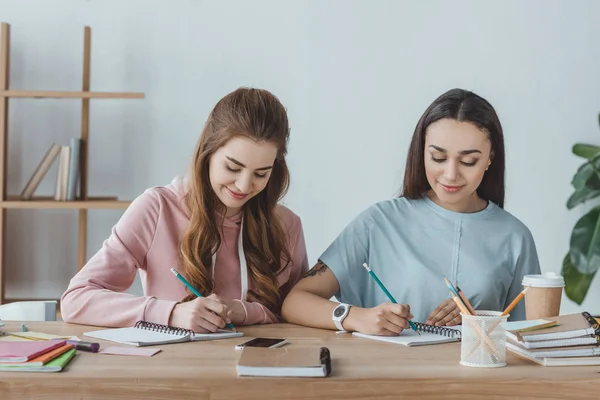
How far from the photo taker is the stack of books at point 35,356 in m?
1.27

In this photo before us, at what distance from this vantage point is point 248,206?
1.97 meters

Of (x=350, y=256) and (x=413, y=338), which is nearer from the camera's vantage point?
(x=413, y=338)

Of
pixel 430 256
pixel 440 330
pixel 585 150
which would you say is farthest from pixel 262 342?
pixel 585 150

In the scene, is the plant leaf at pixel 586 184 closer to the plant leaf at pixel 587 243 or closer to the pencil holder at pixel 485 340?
the plant leaf at pixel 587 243

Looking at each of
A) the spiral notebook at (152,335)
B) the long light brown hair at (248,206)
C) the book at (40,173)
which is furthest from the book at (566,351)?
the book at (40,173)

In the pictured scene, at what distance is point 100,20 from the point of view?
388 centimetres

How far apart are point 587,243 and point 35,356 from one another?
3.15 m

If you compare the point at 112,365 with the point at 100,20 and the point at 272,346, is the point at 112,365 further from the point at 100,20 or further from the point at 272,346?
the point at 100,20

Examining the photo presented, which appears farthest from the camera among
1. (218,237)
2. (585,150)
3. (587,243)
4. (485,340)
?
(585,150)

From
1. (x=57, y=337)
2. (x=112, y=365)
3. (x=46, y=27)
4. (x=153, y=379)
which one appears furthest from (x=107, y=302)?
(x=46, y=27)

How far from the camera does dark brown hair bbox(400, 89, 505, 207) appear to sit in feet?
6.13

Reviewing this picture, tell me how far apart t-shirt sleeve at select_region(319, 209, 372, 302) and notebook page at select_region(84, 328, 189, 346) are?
529 mm

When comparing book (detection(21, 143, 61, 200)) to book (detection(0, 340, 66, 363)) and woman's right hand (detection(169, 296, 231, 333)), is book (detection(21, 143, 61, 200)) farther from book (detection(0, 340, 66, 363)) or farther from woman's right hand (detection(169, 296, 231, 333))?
book (detection(0, 340, 66, 363))

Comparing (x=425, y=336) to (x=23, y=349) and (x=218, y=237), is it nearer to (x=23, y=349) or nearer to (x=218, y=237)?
(x=218, y=237)
